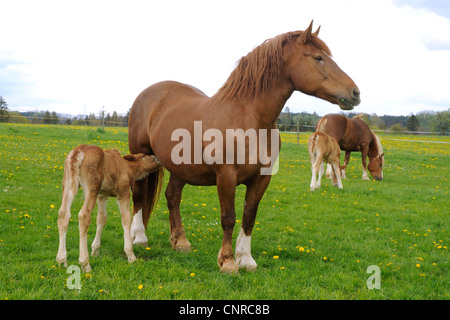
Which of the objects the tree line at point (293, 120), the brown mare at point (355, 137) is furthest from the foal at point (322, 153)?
the tree line at point (293, 120)

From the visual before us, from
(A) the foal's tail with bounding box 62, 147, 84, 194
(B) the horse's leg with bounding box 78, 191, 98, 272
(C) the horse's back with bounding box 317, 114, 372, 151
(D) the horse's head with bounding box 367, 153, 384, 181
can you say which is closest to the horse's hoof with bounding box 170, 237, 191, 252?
(B) the horse's leg with bounding box 78, 191, 98, 272

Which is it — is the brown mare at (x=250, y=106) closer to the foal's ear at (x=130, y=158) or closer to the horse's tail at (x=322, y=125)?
the foal's ear at (x=130, y=158)

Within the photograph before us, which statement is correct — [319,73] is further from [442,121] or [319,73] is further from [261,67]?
[442,121]

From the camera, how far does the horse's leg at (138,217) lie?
5324 millimetres

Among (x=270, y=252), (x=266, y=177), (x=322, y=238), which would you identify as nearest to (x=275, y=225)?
(x=322, y=238)

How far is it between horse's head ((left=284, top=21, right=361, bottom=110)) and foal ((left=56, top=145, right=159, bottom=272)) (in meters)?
2.56

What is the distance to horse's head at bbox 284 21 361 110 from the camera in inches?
155

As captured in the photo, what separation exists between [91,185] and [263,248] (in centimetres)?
274

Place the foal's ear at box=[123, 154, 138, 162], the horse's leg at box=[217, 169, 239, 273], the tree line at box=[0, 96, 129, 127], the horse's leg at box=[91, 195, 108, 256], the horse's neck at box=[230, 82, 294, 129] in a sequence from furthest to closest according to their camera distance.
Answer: the tree line at box=[0, 96, 129, 127], the foal's ear at box=[123, 154, 138, 162], the horse's leg at box=[91, 195, 108, 256], the horse's neck at box=[230, 82, 294, 129], the horse's leg at box=[217, 169, 239, 273]

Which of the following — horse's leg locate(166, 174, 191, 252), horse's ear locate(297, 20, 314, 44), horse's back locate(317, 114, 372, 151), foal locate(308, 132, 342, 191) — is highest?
horse's ear locate(297, 20, 314, 44)

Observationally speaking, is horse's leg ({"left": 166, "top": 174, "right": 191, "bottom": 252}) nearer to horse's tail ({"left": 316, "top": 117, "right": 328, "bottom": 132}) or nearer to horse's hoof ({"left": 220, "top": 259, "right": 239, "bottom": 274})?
horse's hoof ({"left": 220, "top": 259, "right": 239, "bottom": 274})

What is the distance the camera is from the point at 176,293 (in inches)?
143

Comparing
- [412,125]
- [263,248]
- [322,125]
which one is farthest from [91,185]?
[412,125]

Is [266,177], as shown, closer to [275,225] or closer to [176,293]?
[176,293]
